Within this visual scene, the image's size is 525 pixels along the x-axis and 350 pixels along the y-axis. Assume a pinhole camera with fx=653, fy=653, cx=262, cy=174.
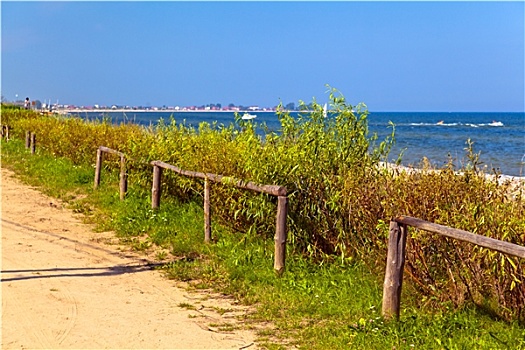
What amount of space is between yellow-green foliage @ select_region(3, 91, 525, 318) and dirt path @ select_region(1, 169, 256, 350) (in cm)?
151

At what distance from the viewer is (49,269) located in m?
7.65

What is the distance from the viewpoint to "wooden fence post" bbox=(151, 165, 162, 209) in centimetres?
1045

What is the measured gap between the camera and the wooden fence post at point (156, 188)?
34.3 ft

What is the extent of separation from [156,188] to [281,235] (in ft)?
12.3

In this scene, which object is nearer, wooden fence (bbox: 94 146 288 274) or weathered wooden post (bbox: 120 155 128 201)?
wooden fence (bbox: 94 146 288 274)

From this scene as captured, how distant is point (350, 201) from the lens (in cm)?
708

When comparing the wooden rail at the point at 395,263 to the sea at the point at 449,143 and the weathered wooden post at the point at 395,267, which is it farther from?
the sea at the point at 449,143

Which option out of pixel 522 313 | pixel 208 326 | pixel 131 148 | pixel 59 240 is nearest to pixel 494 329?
pixel 522 313

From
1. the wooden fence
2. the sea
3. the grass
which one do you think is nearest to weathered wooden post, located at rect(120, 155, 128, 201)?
the wooden fence

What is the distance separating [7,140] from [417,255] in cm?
2133

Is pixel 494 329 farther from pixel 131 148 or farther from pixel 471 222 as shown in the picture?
pixel 131 148

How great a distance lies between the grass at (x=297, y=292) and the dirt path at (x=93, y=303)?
28 cm

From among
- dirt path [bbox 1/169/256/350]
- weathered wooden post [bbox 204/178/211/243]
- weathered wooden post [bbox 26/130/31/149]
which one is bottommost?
dirt path [bbox 1/169/256/350]

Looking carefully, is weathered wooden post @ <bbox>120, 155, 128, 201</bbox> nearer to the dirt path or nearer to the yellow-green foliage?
the yellow-green foliage
